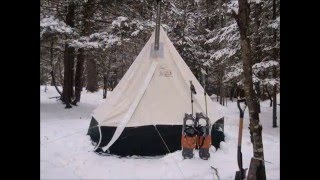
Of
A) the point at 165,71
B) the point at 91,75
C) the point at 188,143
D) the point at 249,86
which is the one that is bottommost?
the point at 188,143

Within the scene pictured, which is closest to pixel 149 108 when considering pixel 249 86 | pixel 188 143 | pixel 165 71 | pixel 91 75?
pixel 165 71

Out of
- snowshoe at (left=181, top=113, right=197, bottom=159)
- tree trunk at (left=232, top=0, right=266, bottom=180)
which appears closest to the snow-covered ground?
snowshoe at (left=181, top=113, right=197, bottom=159)

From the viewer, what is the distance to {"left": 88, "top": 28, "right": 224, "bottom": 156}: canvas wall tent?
8.23m

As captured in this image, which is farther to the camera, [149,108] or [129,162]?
[149,108]

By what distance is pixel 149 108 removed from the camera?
8766 mm

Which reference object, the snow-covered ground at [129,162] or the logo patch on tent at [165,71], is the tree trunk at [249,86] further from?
the logo patch on tent at [165,71]

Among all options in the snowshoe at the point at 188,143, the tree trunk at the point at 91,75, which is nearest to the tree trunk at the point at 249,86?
the snowshoe at the point at 188,143

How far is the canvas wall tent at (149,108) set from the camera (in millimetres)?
8234

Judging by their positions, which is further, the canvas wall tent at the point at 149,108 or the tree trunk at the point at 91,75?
the tree trunk at the point at 91,75

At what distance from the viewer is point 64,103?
1591 centimetres

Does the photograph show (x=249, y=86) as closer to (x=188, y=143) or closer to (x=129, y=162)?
(x=188, y=143)

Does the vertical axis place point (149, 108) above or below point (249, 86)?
below
